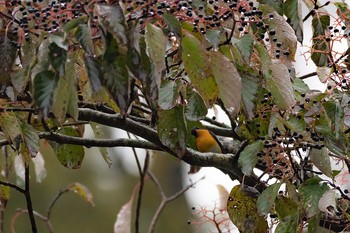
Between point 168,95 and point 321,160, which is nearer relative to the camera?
point 168,95

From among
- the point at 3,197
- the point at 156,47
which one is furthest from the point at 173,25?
the point at 3,197

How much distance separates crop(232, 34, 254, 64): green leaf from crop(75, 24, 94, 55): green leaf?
304 mm

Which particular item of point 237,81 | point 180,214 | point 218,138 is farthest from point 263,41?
point 180,214

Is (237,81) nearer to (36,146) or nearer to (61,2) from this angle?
(61,2)

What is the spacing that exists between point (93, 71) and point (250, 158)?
0.63 meters

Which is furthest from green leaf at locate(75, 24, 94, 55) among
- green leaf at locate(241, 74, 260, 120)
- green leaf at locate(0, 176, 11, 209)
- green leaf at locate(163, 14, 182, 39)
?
green leaf at locate(0, 176, 11, 209)

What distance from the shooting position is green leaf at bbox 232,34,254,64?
152 centimetres

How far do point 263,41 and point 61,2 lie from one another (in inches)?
22.3

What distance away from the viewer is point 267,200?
1803 millimetres

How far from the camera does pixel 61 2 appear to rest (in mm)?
1499

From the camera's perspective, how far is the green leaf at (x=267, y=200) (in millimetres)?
1785

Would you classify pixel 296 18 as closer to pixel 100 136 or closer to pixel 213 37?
pixel 213 37

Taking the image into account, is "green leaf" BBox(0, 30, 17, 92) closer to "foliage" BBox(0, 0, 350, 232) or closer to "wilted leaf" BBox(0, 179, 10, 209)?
"foliage" BBox(0, 0, 350, 232)

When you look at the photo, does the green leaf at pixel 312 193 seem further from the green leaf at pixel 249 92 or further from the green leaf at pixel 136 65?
the green leaf at pixel 136 65
